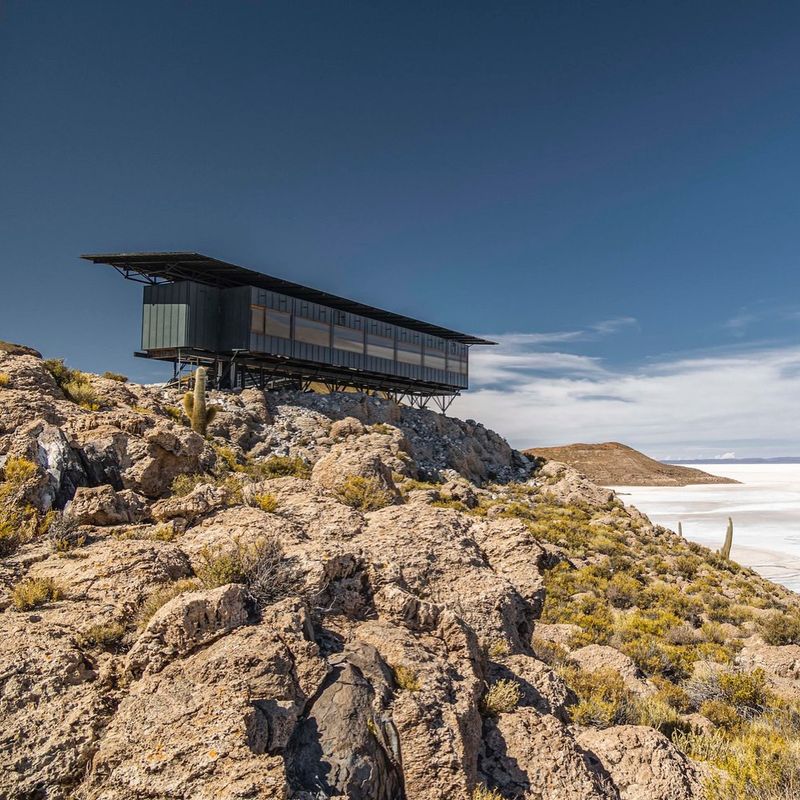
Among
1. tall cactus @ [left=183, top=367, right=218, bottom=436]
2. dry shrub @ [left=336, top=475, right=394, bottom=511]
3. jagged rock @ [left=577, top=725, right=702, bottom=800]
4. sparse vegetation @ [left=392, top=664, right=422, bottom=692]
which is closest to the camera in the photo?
sparse vegetation @ [left=392, top=664, right=422, bottom=692]

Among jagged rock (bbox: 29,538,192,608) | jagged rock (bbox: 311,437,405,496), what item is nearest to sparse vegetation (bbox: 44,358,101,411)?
jagged rock (bbox: 311,437,405,496)

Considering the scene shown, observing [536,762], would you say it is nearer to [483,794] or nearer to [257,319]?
[483,794]

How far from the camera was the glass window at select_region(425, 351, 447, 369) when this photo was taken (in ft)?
148

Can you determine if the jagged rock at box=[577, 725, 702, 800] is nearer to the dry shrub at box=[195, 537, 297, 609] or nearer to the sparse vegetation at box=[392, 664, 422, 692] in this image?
the sparse vegetation at box=[392, 664, 422, 692]

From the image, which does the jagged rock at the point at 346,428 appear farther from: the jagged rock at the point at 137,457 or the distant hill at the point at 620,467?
the distant hill at the point at 620,467

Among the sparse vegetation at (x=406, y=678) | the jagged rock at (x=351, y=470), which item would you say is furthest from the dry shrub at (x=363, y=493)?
the sparse vegetation at (x=406, y=678)

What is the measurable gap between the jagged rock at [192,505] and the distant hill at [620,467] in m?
101

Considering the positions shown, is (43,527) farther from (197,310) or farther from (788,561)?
(788,561)

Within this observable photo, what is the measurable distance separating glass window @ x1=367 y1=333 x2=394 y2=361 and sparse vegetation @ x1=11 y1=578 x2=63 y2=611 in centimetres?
3384

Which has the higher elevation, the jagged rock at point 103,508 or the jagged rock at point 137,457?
the jagged rock at point 137,457

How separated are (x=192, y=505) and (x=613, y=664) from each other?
872 centimetres

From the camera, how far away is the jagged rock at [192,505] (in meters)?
9.21

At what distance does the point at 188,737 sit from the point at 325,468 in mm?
10003

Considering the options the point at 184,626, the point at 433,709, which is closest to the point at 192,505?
the point at 184,626
